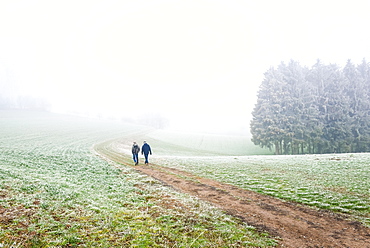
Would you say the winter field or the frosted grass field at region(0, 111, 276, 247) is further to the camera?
the winter field

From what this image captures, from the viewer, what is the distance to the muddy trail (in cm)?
691

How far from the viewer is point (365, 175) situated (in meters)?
14.8

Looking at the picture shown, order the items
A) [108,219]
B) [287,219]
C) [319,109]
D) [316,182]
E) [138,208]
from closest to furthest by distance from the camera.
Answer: [108,219]
[287,219]
[138,208]
[316,182]
[319,109]

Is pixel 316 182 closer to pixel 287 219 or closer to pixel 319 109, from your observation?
pixel 287 219

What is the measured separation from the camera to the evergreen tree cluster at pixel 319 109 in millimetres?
37594

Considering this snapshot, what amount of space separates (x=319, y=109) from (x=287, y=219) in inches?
1583

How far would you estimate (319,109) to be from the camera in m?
40.6

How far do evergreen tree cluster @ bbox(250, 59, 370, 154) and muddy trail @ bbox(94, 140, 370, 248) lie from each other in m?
30.5

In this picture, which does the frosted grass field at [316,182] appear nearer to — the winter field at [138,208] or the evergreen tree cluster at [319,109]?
the winter field at [138,208]

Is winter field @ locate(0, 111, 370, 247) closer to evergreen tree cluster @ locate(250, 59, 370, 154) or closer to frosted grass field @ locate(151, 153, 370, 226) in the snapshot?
frosted grass field @ locate(151, 153, 370, 226)

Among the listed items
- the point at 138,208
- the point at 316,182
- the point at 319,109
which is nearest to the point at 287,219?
the point at 138,208

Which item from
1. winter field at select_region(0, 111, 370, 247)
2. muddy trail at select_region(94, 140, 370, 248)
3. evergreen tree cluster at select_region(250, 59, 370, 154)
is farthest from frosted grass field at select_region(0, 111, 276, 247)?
evergreen tree cluster at select_region(250, 59, 370, 154)

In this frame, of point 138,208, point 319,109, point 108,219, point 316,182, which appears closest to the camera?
point 108,219

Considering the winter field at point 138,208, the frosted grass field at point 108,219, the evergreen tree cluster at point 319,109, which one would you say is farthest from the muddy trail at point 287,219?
the evergreen tree cluster at point 319,109
